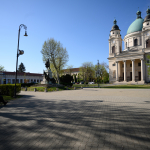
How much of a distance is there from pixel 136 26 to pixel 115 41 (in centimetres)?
1270

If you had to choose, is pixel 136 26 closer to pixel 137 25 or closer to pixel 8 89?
pixel 137 25

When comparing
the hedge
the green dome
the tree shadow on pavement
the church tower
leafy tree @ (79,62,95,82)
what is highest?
the green dome

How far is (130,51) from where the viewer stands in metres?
55.2

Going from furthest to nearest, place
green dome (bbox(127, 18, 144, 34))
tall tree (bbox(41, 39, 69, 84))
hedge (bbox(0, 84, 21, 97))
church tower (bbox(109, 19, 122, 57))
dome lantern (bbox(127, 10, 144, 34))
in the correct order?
1. dome lantern (bbox(127, 10, 144, 34))
2. green dome (bbox(127, 18, 144, 34))
3. church tower (bbox(109, 19, 122, 57))
4. tall tree (bbox(41, 39, 69, 84))
5. hedge (bbox(0, 84, 21, 97))

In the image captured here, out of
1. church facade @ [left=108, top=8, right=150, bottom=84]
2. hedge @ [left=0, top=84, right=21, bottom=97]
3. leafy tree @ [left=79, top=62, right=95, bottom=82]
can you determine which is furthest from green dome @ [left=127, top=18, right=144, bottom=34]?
hedge @ [left=0, top=84, right=21, bottom=97]

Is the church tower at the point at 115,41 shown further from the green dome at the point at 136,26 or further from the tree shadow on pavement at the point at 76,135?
the tree shadow on pavement at the point at 76,135

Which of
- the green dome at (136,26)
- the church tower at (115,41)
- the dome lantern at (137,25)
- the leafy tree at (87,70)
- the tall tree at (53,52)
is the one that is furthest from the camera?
the leafy tree at (87,70)

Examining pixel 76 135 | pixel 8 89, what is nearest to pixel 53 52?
pixel 8 89

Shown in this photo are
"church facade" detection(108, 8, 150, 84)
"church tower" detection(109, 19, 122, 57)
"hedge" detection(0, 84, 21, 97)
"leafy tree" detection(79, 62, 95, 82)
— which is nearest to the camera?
"hedge" detection(0, 84, 21, 97)

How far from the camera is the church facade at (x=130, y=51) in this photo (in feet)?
175

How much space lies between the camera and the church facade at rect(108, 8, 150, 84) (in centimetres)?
5331

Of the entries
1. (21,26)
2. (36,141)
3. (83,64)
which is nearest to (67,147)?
(36,141)

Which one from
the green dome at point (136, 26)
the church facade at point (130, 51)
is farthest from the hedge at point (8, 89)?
the green dome at point (136, 26)

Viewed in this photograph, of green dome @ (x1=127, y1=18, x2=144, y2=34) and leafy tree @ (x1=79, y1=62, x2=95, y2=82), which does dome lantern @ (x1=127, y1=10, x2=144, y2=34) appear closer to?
green dome @ (x1=127, y1=18, x2=144, y2=34)
